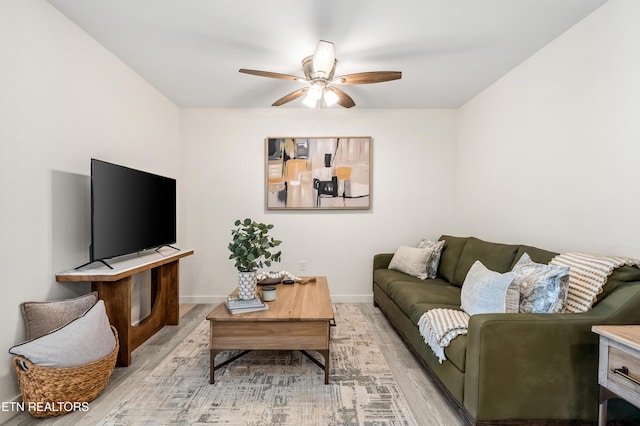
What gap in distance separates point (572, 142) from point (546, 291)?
1.24m

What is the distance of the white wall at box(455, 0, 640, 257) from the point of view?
1.78 m

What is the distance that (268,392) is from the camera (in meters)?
1.94

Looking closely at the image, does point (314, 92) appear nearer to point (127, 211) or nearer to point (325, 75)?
point (325, 75)

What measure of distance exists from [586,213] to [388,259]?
2.00 meters

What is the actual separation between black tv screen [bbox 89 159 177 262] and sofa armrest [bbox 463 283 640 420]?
99.0 inches

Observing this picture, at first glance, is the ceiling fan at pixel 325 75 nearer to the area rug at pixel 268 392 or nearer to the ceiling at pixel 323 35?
the ceiling at pixel 323 35

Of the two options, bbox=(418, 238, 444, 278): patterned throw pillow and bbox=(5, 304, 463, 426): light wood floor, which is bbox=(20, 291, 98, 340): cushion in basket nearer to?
bbox=(5, 304, 463, 426): light wood floor

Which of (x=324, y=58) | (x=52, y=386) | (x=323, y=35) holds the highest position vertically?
(x=323, y=35)

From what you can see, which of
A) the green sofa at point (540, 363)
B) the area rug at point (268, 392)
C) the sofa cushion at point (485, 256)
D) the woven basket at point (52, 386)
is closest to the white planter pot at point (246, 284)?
the area rug at point (268, 392)

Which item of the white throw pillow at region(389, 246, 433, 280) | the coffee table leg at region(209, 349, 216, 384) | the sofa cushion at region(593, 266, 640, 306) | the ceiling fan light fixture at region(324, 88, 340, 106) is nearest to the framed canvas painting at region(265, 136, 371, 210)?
the white throw pillow at region(389, 246, 433, 280)

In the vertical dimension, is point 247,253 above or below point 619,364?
above

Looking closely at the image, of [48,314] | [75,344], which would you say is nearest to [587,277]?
[75,344]

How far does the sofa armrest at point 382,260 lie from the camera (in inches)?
145

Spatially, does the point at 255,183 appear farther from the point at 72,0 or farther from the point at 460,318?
the point at 460,318
